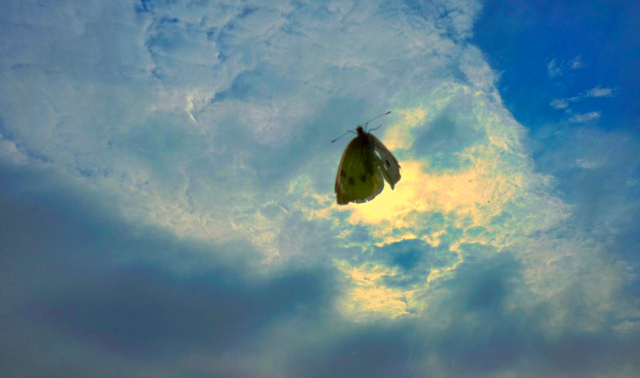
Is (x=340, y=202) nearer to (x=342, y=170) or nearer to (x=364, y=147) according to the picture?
(x=342, y=170)

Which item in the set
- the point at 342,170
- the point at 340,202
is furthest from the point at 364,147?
the point at 340,202

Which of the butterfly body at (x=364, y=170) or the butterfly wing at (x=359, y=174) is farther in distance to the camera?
the butterfly wing at (x=359, y=174)

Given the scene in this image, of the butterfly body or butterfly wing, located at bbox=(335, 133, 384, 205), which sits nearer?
the butterfly body

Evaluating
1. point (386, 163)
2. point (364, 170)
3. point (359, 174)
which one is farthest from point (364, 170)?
point (386, 163)
